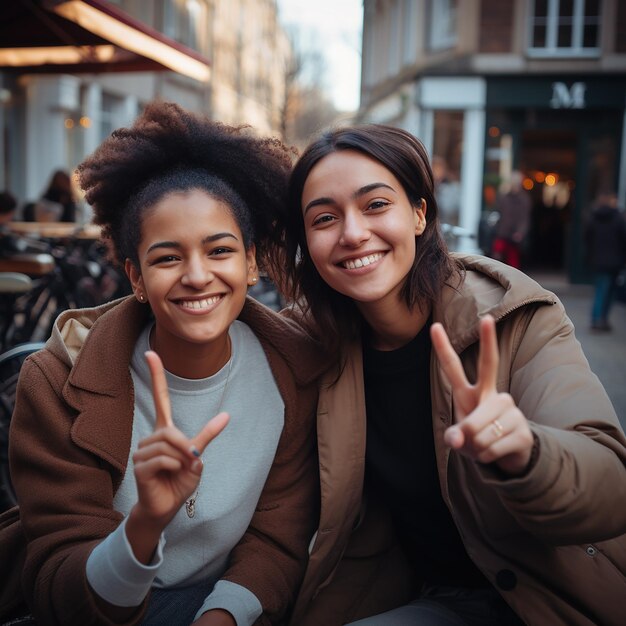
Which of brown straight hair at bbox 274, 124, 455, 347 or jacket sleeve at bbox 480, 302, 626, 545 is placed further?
brown straight hair at bbox 274, 124, 455, 347

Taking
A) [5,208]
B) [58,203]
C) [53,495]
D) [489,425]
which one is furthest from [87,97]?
[489,425]

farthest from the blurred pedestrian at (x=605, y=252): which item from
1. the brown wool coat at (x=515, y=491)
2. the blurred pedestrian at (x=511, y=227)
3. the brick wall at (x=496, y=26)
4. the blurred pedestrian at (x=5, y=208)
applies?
the brown wool coat at (x=515, y=491)

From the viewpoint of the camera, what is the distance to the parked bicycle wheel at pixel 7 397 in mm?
3362

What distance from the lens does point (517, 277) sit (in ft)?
6.66

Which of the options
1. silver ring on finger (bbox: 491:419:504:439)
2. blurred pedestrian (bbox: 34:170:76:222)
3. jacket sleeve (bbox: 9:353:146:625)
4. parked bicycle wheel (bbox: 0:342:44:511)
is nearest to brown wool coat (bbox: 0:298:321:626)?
jacket sleeve (bbox: 9:353:146:625)

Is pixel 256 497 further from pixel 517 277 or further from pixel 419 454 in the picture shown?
pixel 517 277

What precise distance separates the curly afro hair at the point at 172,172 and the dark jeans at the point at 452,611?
1175mm

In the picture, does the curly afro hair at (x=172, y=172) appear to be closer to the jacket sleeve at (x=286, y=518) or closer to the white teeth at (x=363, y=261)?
the white teeth at (x=363, y=261)

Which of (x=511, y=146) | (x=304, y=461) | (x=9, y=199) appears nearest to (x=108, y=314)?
(x=304, y=461)

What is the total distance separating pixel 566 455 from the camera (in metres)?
1.56

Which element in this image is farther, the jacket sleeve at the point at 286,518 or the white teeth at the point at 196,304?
the jacket sleeve at the point at 286,518

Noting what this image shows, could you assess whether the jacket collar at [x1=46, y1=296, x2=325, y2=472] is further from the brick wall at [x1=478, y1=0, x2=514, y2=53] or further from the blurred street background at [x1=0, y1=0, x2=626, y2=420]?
the brick wall at [x1=478, y1=0, x2=514, y2=53]

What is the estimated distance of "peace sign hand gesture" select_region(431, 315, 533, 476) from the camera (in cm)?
147

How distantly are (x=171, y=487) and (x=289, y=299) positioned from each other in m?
1.12
